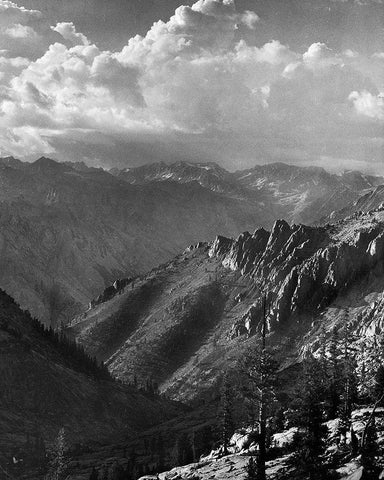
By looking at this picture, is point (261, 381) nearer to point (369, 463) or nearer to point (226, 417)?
point (369, 463)

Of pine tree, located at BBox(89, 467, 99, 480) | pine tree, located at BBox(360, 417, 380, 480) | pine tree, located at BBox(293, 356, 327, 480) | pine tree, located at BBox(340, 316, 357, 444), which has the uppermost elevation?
pine tree, located at BBox(89, 467, 99, 480)

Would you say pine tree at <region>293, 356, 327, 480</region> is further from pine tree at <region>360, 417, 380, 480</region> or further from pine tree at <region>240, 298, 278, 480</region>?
pine tree at <region>360, 417, 380, 480</region>

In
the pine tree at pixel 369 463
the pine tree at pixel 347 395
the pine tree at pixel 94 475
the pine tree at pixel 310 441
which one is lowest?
the pine tree at pixel 369 463

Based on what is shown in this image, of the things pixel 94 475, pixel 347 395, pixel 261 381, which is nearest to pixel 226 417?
pixel 347 395

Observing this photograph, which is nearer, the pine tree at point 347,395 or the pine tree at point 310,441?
the pine tree at point 310,441

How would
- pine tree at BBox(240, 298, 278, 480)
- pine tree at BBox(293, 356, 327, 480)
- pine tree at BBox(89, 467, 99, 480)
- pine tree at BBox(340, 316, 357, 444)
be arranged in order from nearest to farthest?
pine tree at BBox(240, 298, 278, 480) < pine tree at BBox(293, 356, 327, 480) < pine tree at BBox(340, 316, 357, 444) < pine tree at BBox(89, 467, 99, 480)

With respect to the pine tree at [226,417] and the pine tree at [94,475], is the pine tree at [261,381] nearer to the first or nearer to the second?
the pine tree at [226,417]

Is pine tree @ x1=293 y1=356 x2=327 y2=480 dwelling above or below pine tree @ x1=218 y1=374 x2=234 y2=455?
below

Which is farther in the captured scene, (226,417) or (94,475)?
(94,475)

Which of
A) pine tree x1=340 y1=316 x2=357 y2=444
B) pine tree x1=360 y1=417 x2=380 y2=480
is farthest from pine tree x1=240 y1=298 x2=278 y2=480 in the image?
pine tree x1=340 y1=316 x2=357 y2=444

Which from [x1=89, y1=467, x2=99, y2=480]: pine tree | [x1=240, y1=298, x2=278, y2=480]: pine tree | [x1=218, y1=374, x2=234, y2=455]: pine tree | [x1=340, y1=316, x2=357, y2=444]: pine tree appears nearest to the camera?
[x1=240, y1=298, x2=278, y2=480]: pine tree

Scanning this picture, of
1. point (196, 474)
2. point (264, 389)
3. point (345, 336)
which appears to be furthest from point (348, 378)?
point (264, 389)

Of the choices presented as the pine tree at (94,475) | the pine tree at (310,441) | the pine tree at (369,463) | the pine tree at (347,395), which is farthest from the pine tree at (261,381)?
the pine tree at (94,475)
